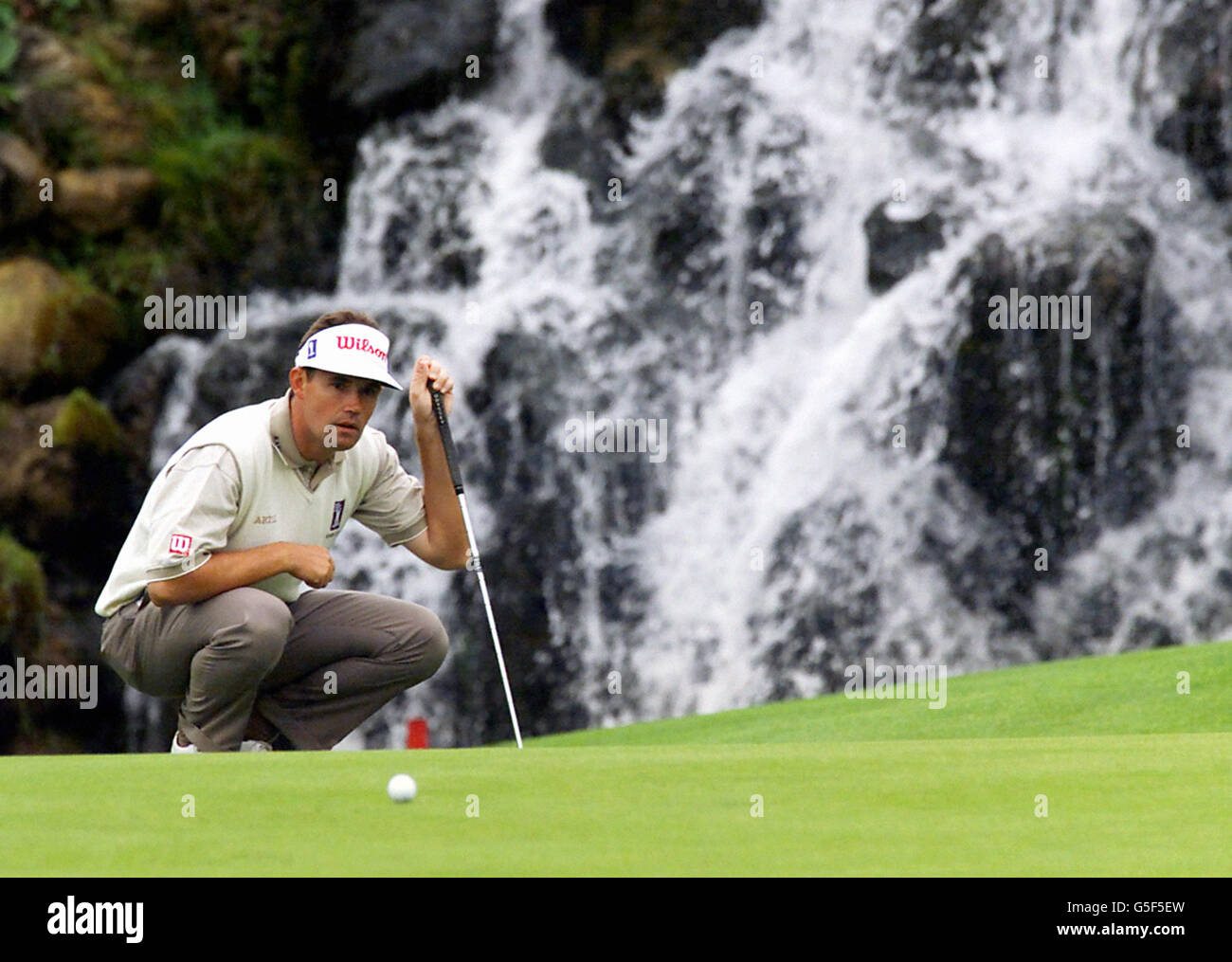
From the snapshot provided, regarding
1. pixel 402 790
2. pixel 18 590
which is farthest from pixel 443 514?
pixel 18 590

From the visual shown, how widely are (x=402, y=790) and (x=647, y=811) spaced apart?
1.51 feet

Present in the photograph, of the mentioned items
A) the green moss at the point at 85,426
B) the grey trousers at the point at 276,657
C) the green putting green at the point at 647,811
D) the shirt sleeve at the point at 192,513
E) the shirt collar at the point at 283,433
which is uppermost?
the green moss at the point at 85,426

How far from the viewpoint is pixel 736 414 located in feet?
41.8

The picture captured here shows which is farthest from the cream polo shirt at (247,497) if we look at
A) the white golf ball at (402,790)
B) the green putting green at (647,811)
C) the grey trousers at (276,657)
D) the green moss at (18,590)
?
the green moss at (18,590)

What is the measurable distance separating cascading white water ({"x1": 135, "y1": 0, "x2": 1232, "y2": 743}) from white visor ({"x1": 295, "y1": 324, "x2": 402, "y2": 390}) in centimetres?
683

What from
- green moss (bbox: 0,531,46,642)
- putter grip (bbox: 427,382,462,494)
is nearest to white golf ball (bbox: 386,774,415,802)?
putter grip (bbox: 427,382,462,494)

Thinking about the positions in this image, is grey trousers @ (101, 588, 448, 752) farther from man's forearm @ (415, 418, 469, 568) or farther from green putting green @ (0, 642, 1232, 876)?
green putting green @ (0, 642, 1232, 876)

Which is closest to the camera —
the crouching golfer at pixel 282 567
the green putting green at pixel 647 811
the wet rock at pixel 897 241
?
the green putting green at pixel 647 811

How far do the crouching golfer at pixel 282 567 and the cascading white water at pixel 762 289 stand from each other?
20.8 feet

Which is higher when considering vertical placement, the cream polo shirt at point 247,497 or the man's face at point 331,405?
the man's face at point 331,405

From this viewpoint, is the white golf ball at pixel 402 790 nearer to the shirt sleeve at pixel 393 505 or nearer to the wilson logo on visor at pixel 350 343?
the wilson logo on visor at pixel 350 343

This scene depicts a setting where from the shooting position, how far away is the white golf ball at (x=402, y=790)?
124 inches

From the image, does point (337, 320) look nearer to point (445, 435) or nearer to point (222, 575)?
point (445, 435)
